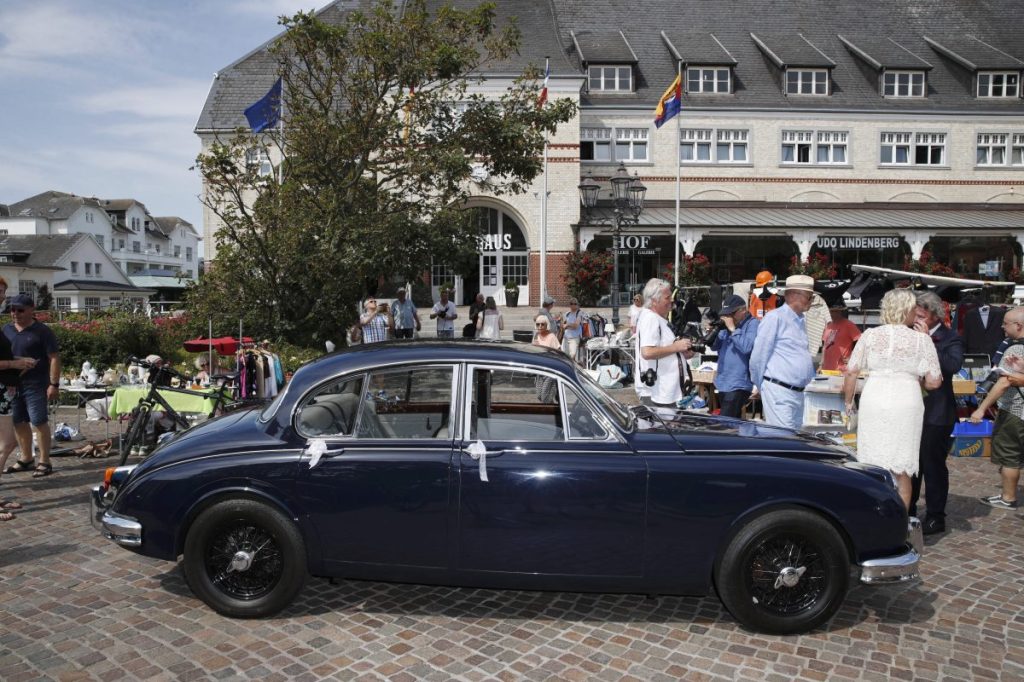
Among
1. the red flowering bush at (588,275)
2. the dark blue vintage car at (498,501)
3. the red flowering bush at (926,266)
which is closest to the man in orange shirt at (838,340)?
the dark blue vintage car at (498,501)

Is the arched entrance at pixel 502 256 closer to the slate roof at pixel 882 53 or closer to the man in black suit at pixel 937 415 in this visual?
the slate roof at pixel 882 53

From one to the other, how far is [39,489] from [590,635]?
228 inches

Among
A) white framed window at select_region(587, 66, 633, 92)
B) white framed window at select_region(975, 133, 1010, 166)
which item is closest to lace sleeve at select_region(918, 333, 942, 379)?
white framed window at select_region(587, 66, 633, 92)

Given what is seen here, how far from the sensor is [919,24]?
117 feet

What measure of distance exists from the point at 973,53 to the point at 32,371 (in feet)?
131

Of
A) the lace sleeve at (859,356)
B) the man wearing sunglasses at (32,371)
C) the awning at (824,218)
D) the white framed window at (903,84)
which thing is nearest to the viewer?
the lace sleeve at (859,356)

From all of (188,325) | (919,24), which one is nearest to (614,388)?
(188,325)

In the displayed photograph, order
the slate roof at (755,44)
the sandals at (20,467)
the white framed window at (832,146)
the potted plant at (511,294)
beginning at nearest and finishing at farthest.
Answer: the sandals at (20,467) < the potted plant at (511,294) < the slate roof at (755,44) < the white framed window at (832,146)

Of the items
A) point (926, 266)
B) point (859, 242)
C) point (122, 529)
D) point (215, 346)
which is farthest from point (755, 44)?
point (122, 529)

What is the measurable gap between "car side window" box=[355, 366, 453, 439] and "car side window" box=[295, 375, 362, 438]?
0.06 metres

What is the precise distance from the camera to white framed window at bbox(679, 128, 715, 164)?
32.2 metres

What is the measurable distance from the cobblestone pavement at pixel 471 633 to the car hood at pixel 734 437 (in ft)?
3.35

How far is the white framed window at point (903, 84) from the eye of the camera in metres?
32.9

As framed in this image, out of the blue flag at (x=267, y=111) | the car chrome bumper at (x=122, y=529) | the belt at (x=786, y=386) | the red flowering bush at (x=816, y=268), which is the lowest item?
the car chrome bumper at (x=122, y=529)
